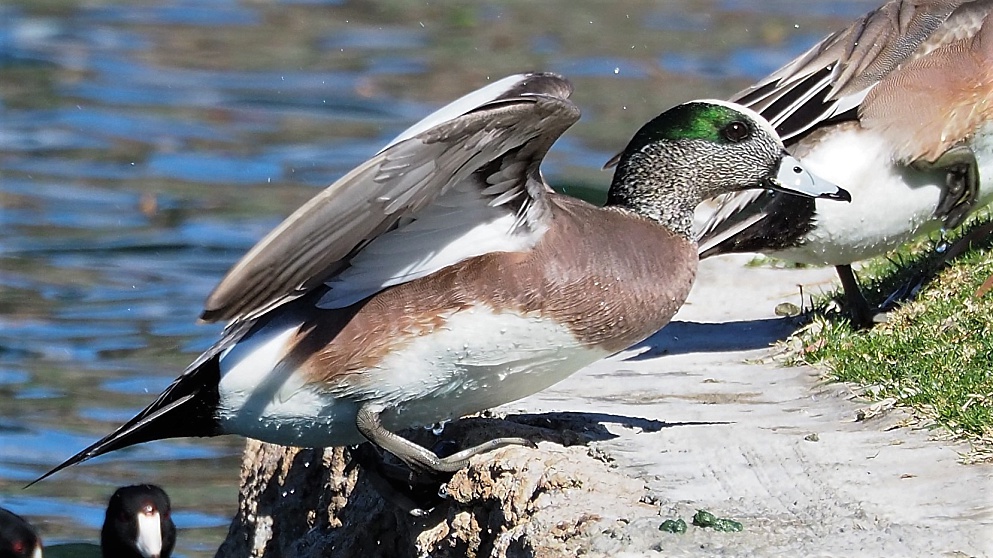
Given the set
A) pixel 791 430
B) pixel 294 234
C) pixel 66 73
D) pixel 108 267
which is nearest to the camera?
pixel 294 234

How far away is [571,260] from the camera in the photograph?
4.76 meters

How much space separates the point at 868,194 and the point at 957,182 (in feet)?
1.27

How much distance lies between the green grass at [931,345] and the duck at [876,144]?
0.68ft

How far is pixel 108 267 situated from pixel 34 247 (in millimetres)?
681

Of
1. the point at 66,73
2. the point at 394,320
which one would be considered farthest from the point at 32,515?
the point at 66,73

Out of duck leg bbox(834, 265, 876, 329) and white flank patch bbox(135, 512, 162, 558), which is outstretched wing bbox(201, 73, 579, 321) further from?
duck leg bbox(834, 265, 876, 329)

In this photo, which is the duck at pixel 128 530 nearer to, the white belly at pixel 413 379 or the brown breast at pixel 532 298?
the white belly at pixel 413 379

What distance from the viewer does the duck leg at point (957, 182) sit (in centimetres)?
616

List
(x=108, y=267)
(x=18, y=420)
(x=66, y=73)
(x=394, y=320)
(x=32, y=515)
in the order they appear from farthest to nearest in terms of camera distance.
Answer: (x=66, y=73), (x=108, y=267), (x=18, y=420), (x=32, y=515), (x=394, y=320)

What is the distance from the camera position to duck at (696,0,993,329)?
6.14 m

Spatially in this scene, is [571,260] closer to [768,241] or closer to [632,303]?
[632,303]

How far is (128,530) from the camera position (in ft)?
19.8

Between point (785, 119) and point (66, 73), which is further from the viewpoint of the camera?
point (66, 73)

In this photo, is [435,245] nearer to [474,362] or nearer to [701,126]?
[474,362]
